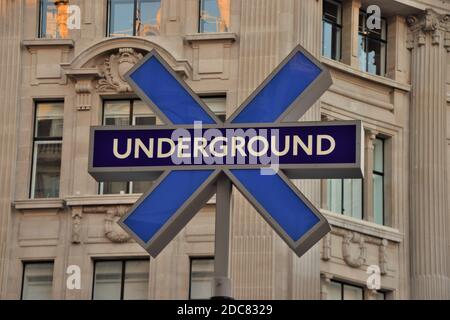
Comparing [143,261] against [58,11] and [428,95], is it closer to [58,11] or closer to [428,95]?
[58,11]

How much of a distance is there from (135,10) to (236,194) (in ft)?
20.1

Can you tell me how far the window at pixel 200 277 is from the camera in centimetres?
3281

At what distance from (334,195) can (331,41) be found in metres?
4.11

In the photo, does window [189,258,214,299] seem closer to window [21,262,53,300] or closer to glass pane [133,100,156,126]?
window [21,262,53,300]

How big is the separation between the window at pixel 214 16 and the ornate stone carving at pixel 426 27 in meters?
6.10

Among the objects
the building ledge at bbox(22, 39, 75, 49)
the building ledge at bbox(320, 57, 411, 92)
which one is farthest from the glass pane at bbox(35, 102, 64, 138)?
the building ledge at bbox(320, 57, 411, 92)

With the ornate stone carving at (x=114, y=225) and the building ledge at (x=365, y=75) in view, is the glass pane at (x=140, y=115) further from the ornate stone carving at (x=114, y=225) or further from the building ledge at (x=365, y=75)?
the building ledge at (x=365, y=75)

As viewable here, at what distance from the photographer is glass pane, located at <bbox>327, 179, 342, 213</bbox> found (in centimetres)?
3529

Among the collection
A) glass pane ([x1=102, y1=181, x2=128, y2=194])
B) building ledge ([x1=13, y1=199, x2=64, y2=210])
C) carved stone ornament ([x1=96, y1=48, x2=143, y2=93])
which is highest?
carved stone ornament ([x1=96, y1=48, x2=143, y2=93])

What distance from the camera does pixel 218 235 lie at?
31.6 feet

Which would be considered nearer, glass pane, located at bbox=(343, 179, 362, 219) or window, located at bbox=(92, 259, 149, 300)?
window, located at bbox=(92, 259, 149, 300)

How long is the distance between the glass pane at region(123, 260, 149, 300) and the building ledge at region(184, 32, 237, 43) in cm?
551

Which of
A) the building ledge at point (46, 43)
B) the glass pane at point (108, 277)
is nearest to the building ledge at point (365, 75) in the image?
the building ledge at point (46, 43)
